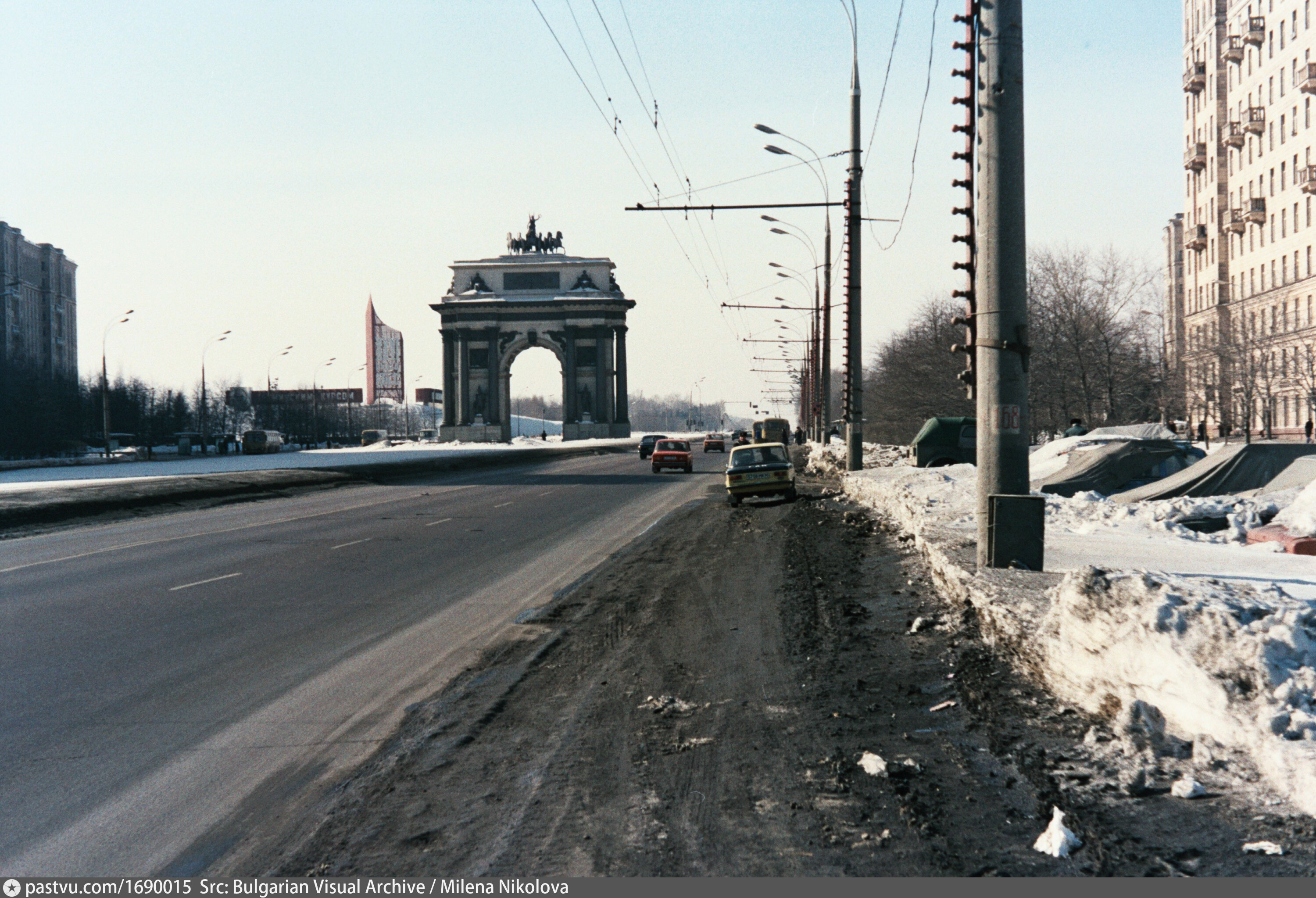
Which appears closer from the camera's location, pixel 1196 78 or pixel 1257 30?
pixel 1257 30

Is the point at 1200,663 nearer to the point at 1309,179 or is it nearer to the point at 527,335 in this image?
the point at 1309,179

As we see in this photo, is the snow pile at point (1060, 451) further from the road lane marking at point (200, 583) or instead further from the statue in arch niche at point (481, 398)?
the statue in arch niche at point (481, 398)

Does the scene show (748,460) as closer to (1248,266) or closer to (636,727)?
(636,727)

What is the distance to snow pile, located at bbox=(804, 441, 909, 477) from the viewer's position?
4006 cm

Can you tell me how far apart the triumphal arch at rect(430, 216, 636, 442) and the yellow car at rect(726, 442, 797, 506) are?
94.5 meters

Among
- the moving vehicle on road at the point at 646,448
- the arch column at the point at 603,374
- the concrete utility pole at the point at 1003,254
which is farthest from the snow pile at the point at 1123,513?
the arch column at the point at 603,374

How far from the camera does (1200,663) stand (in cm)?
555

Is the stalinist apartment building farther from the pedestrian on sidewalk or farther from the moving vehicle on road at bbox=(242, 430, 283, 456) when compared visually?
the moving vehicle on road at bbox=(242, 430, 283, 456)

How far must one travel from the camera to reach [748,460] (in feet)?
90.5

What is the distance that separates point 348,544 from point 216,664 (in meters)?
9.95

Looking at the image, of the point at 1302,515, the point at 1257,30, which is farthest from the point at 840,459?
Answer: the point at 1257,30

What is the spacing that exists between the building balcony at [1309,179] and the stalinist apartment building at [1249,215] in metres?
0.09

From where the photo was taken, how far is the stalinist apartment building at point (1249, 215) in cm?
5094

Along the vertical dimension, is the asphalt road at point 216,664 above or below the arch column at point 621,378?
below
